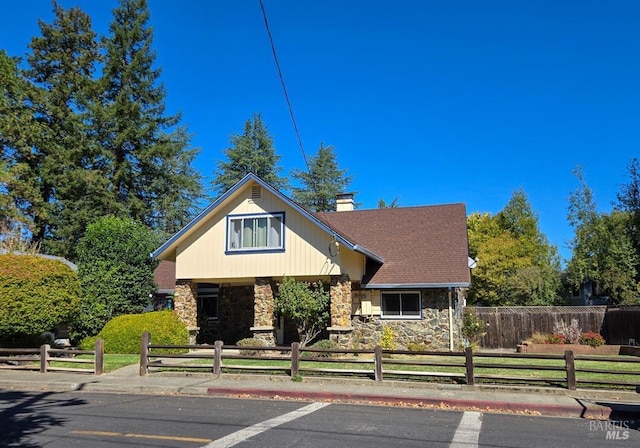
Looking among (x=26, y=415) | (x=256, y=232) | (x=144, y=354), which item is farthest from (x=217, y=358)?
(x=256, y=232)

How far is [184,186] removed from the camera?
42.7 metres

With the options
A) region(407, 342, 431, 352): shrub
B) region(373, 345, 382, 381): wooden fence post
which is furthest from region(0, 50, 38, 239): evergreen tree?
region(373, 345, 382, 381): wooden fence post

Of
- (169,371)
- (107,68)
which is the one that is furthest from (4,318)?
(107,68)

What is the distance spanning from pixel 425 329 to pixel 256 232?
313 inches

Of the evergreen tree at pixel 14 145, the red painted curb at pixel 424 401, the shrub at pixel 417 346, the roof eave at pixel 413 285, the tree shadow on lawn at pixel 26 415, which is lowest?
the red painted curb at pixel 424 401

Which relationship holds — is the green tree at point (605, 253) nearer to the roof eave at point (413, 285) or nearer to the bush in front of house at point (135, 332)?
the roof eave at point (413, 285)

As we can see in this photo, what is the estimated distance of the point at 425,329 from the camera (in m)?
20.8

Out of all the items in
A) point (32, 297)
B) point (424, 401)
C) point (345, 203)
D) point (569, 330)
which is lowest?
point (424, 401)

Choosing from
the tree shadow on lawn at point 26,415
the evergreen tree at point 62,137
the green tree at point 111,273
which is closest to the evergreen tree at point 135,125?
the evergreen tree at point 62,137

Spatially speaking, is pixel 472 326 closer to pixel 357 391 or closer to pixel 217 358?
pixel 357 391

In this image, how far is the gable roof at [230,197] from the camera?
1989 centimetres

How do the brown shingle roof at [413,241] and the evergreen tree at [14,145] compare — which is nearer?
the brown shingle roof at [413,241]

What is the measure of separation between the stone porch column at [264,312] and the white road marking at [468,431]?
473 inches

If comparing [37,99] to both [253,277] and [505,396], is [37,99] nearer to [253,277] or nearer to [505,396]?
[253,277]
